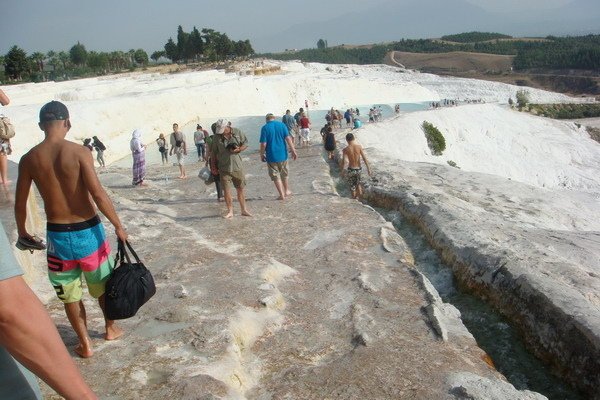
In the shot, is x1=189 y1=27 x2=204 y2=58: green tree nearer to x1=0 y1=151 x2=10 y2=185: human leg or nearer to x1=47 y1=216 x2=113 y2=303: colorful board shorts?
x1=0 y1=151 x2=10 y2=185: human leg

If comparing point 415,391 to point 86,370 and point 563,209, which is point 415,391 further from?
point 563,209

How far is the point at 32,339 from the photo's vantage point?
1.51 meters

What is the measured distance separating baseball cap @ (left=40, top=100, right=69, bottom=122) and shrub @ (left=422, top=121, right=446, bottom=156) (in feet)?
78.3

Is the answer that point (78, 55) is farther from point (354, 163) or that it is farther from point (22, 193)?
point (22, 193)

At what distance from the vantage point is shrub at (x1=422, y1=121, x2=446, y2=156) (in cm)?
2636

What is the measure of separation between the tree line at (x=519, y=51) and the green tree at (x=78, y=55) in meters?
71.0

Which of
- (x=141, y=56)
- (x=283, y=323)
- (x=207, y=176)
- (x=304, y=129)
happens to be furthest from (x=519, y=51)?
(x=283, y=323)

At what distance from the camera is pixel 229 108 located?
112ft

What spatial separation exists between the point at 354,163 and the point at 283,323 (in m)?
5.92

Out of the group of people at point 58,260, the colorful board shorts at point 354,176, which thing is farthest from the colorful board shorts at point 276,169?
the group of people at point 58,260

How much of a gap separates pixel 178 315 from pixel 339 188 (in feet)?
24.9

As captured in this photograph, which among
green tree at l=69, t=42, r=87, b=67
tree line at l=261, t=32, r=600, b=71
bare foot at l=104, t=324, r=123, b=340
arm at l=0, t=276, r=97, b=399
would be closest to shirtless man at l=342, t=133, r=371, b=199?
bare foot at l=104, t=324, r=123, b=340

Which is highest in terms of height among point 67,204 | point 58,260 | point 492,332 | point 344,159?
point 67,204

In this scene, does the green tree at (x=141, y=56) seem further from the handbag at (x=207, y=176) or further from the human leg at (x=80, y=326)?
the human leg at (x=80, y=326)
